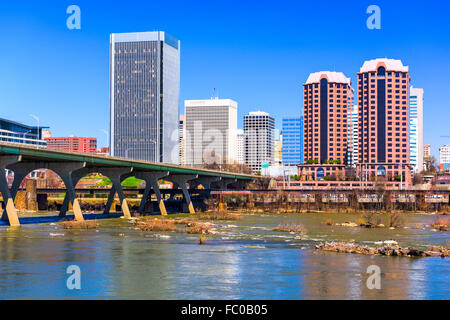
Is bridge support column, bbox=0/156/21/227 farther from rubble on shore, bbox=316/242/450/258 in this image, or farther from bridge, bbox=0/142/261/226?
rubble on shore, bbox=316/242/450/258

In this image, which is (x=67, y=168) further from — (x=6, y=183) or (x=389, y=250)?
(x=389, y=250)

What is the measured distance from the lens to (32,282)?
37406mm

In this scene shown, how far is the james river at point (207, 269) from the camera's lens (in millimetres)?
34531

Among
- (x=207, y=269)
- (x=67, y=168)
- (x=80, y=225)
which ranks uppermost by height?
(x=67, y=168)

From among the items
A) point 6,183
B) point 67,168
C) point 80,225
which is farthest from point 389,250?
point 67,168

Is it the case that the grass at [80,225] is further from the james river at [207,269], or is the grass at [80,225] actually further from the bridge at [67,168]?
the james river at [207,269]

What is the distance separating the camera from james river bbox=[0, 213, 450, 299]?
113ft

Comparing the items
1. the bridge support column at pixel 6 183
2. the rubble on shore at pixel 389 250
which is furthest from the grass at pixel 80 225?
the rubble on shore at pixel 389 250

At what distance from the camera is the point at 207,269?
4234cm

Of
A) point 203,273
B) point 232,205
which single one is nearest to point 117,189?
point 232,205

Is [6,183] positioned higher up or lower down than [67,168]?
lower down
